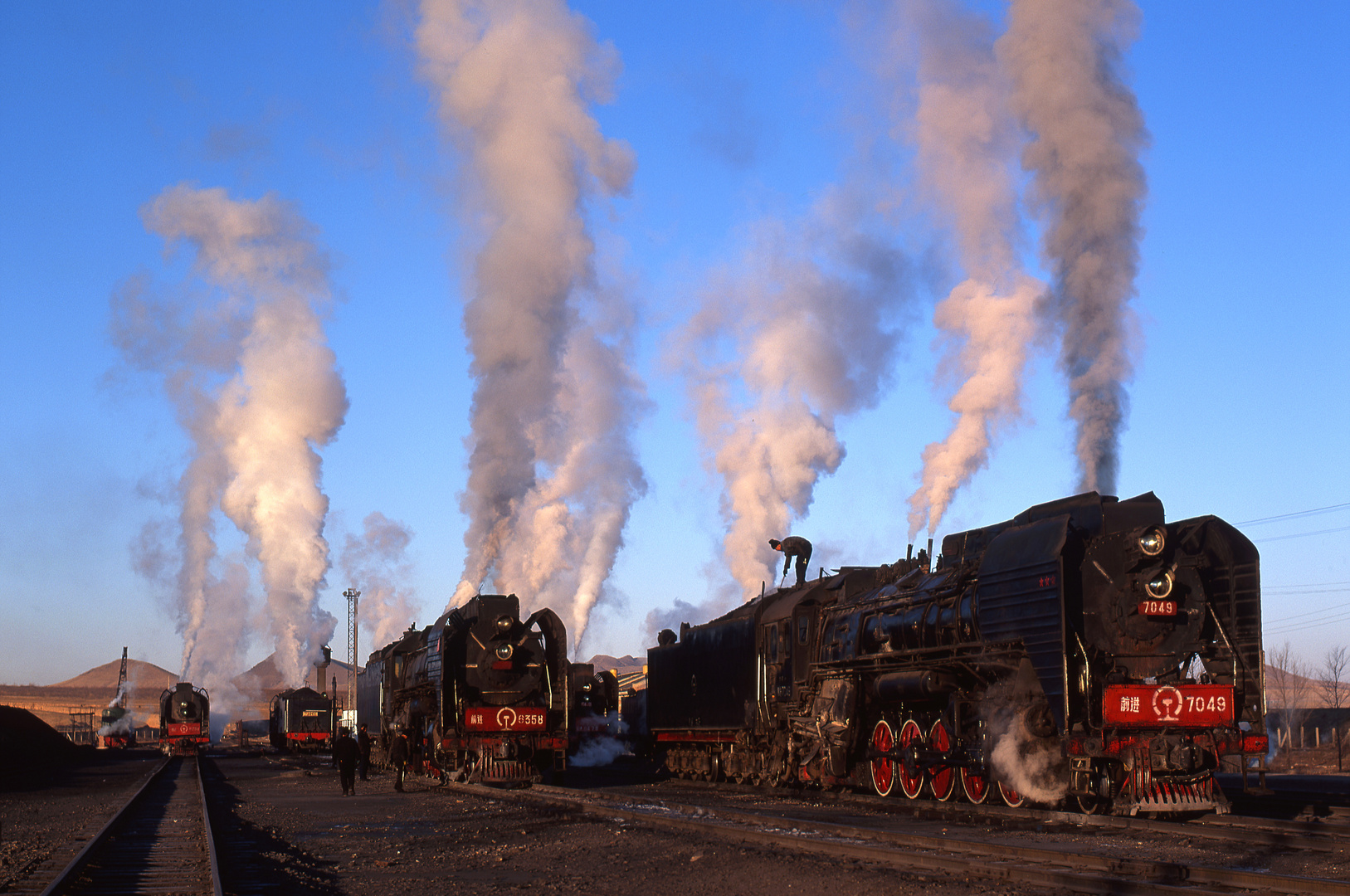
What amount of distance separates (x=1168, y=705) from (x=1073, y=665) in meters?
1.13

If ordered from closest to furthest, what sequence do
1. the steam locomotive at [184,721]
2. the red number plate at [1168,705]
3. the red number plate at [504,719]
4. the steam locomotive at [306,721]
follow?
the red number plate at [1168,705] < the red number plate at [504,719] < the steam locomotive at [184,721] < the steam locomotive at [306,721]

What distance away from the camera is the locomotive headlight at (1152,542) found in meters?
14.0

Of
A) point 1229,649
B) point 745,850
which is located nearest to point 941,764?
point 1229,649

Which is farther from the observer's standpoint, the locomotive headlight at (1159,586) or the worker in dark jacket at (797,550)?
the worker in dark jacket at (797,550)

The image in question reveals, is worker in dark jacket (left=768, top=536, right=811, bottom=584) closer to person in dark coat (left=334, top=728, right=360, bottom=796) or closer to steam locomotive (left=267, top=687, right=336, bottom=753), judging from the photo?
person in dark coat (left=334, top=728, right=360, bottom=796)

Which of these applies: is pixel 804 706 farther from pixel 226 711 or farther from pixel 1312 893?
pixel 226 711

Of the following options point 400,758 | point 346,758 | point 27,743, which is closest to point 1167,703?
point 346,758

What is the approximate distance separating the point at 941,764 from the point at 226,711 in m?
71.1

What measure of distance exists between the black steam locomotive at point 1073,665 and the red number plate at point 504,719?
670cm

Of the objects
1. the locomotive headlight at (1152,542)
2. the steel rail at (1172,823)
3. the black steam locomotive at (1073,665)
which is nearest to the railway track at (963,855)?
the steel rail at (1172,823)

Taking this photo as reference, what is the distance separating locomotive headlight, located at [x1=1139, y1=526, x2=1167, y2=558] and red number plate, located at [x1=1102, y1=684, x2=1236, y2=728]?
5.04 ft

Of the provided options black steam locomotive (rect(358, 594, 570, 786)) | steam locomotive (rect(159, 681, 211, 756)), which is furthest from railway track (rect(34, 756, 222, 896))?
steam locomotive (rect(159, 681, 211, 756))

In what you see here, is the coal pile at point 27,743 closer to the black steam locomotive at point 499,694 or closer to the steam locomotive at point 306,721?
the steam locomotive at point 306,721

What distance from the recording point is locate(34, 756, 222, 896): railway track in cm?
1070
